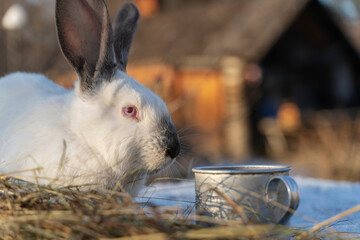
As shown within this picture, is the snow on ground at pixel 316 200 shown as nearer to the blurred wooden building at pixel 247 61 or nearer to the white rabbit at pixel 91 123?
the white rabbit at pixel 91 123

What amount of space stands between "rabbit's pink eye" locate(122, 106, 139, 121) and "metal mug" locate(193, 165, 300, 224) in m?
0.52

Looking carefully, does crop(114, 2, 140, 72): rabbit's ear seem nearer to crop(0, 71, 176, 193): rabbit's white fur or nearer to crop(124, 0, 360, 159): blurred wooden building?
crop(0, 71, 176, 193): rabbit's white fur

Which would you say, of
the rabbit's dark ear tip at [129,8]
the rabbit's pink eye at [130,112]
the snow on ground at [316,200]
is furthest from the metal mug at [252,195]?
the rabbit's dark ear tip at [129,8]

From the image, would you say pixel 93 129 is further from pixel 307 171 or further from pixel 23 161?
pixel 307 171

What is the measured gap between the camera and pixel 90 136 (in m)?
1.92

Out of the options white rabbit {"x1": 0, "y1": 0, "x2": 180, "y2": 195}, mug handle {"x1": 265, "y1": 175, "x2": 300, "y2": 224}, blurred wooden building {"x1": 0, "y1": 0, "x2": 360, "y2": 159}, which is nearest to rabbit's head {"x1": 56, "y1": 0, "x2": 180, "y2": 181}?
white rabbit {"x1": 0, "y1": 0, "x2": 180, "y2": 195}

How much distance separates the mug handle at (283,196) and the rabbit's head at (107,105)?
22.4 inches

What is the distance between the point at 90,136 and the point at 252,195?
2.52ft

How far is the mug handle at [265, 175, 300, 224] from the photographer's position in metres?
1.47

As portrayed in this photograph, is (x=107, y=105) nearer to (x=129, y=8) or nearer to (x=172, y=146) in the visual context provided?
(x=172, y=146)

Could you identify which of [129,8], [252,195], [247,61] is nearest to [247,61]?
[247,61]

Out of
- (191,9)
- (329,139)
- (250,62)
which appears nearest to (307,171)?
(329,139)

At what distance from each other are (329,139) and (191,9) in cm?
1106

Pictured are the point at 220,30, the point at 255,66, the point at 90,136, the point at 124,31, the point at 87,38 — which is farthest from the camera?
the point at 220,30
